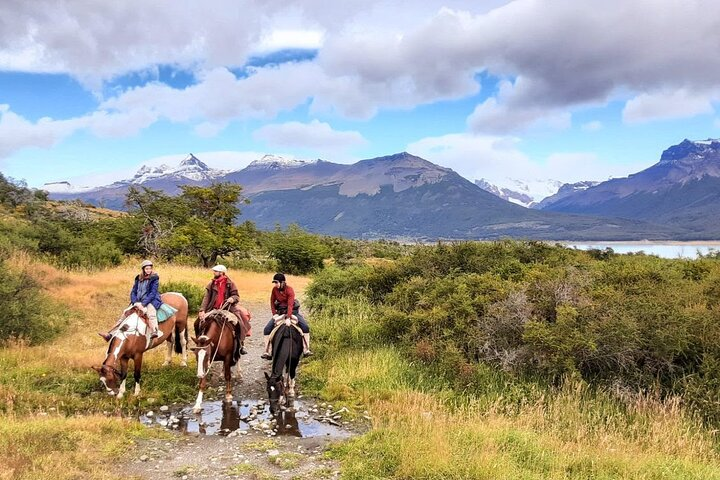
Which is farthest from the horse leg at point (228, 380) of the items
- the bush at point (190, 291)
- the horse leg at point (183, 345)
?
the bush at point (190, 291)

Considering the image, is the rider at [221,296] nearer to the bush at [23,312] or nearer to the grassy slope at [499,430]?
the grassy slope at [499,430]

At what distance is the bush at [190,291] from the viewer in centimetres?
1953

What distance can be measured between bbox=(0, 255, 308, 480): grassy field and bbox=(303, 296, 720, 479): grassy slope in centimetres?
→ 335

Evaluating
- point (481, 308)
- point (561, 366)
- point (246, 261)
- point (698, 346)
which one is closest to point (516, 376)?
point (561, 366)

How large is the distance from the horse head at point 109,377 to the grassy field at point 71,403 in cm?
27

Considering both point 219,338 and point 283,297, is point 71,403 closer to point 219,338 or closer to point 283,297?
point 219,338

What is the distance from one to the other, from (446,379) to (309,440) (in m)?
3.85

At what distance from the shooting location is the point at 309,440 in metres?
8.20

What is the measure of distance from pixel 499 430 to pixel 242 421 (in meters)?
4.59

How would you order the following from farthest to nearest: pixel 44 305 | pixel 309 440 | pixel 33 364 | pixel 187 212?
pixel 187 212, pixel 44 305, pixel 33 364, pixel 309 440

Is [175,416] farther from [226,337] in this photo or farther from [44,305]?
[44,305]

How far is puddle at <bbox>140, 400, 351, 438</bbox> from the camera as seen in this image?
28.0 feet

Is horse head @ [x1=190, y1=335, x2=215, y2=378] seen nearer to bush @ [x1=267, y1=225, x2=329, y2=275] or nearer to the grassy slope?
the grassy slope

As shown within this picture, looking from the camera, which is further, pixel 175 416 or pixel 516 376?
pixel 516 376
